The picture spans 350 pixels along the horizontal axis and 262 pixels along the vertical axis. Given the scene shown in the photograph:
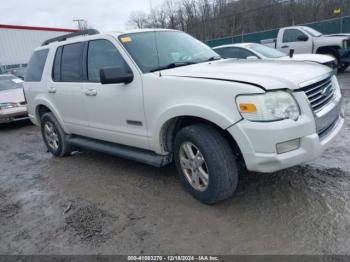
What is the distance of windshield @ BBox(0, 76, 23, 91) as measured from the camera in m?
10.2

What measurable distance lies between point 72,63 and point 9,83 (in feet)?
22.7

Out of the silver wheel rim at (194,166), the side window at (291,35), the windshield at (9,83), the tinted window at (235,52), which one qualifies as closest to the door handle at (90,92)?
the silver wheel rim at (194,166)

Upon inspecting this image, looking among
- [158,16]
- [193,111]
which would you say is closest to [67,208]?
[193,111]

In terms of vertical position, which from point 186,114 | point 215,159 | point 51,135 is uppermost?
point 186,114

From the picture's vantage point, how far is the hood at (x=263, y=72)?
2.77 m

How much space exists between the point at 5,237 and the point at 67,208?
672 millimetres

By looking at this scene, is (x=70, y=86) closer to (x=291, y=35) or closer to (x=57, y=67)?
(x=57, y=67)

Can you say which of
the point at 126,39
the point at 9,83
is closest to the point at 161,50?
the point at 126,39

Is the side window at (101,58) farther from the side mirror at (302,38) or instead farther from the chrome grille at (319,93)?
the side mirror at (302,38)

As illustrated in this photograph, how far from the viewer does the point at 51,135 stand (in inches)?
224

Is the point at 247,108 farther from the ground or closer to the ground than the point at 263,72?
closer to the ground

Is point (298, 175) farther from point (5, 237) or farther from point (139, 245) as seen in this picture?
point (5, 237)

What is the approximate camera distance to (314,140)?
9.15 ft

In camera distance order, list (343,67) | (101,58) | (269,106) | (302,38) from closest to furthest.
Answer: (269,106) < (101,58) < (302,38) < (343,67)
